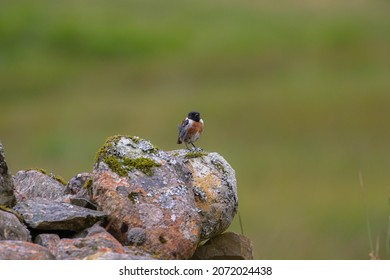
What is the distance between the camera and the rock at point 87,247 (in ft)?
28.0

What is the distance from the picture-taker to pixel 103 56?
58688 mm

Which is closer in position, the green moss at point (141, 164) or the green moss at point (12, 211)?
the green moss at point (12, 211)

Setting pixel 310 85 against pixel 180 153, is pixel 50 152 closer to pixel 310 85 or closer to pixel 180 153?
pixel 310 85

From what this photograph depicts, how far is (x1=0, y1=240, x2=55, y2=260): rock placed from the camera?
27.2ft

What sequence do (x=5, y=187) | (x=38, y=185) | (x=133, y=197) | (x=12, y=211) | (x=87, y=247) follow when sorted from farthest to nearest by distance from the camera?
(x=38, y=185) < (x=133, y=197) < (x=5, y=187) < (x=12, y=211) < (x=87, y=247)

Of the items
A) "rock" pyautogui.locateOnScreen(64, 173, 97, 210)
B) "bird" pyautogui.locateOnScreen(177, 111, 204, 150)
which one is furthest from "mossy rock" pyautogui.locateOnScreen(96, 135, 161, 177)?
"bird" pyautogui.locateOnScreen(177, 111, 204, 150)

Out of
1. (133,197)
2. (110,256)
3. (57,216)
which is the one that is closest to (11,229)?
(57,216)

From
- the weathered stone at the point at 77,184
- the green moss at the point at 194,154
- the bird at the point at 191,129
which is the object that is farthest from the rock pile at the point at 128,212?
the bird at the point at 191,129

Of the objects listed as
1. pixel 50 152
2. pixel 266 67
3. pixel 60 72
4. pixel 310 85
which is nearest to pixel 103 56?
pixel 60 72

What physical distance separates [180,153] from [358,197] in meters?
18.6

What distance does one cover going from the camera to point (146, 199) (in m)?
9.65

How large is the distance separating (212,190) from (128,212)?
4.00 feet

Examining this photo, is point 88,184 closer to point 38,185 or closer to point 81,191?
point 81,191

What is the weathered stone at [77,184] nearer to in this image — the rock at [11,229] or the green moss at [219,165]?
the green moss at [219,165]
